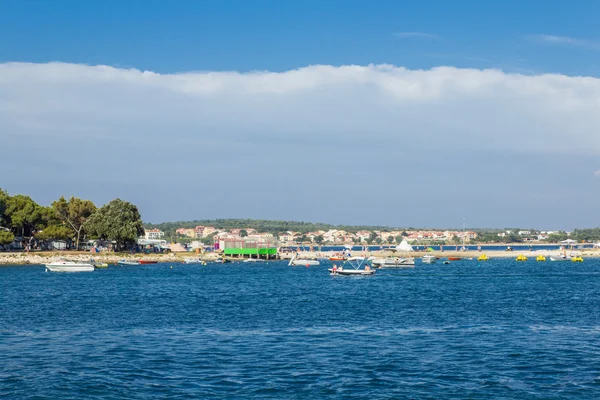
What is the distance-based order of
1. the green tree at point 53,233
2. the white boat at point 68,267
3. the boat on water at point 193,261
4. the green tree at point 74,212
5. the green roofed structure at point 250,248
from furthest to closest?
the green roofed structure at point 250,248 < the boat on water at point 193,261 < the green tree at point 74,212 < the green tree at point 53,233 < the white boat at point 68,267

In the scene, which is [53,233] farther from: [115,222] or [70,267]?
[70,267]

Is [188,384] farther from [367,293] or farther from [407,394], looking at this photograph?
[367,293]

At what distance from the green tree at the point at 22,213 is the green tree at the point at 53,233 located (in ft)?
8.68

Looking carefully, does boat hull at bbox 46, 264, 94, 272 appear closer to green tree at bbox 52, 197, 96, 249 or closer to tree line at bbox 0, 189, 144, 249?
tree line at bbox 0, 189, 144, 249

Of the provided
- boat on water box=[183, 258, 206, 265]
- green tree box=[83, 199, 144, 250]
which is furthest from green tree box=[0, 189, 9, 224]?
boat on water box=[183, 258, 206, 265]

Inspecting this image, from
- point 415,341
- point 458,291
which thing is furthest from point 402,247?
point 415,341

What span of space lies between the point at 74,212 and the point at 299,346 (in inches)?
4485

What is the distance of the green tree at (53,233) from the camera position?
420 feet

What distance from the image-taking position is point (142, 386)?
24125 millimetres

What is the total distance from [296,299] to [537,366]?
31773mm

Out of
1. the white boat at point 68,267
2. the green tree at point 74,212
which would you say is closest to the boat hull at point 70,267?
the white boat at point 68,267

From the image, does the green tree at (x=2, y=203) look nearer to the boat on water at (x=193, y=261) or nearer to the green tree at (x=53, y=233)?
the green tree at (x=53, y=233)

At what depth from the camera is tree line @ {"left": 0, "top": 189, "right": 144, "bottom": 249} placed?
124812 mm

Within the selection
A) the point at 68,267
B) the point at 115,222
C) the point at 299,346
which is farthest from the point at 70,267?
the point at 299,346
